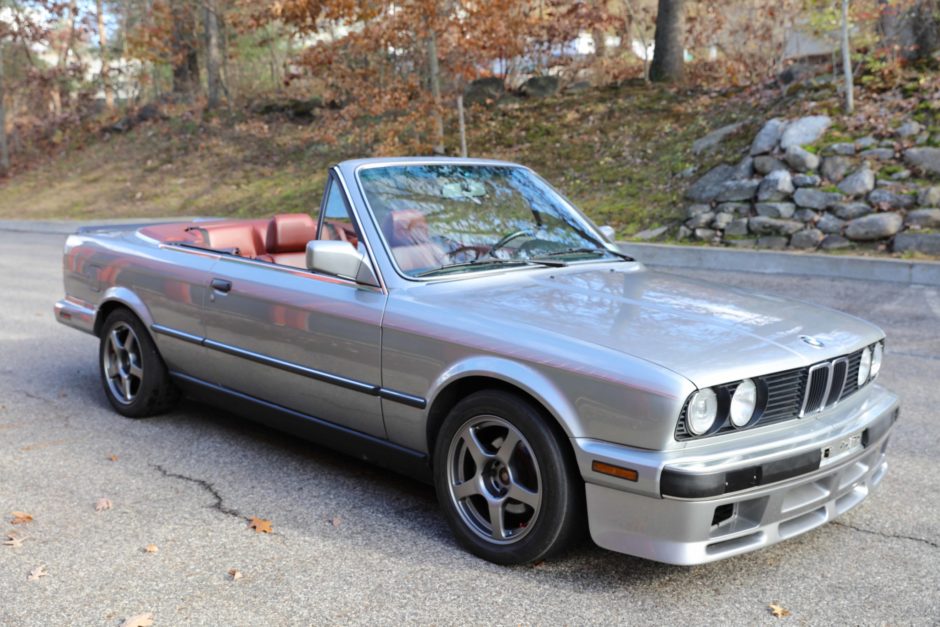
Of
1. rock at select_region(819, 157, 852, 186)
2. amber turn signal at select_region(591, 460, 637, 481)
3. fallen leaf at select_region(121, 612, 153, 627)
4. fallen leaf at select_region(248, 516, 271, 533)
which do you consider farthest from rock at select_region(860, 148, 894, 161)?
fallen leaf at select_region(121, 612, 153, 627)

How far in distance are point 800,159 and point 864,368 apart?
34.2 feet

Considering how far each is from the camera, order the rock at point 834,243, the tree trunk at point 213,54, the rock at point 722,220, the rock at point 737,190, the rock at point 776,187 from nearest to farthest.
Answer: the rock at point 834,243
the rock at point 776,187
the rock at point 722,220
the rock at point 737,190
the tree trunk at point 213,54

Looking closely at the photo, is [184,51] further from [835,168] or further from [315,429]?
[315,429]

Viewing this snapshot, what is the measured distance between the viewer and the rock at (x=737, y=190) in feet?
44.9

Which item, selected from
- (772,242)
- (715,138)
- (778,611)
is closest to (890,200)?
(772,242)

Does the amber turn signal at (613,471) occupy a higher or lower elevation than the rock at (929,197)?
lower

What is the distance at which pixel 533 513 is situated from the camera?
365cm

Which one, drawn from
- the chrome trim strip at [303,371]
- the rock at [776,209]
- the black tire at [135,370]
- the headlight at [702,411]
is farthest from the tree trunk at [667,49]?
the headlight at [702,411]

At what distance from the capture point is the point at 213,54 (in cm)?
2658

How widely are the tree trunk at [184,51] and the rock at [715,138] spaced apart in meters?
18.6

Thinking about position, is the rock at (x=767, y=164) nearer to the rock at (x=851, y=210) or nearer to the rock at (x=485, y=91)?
the rock at (x=851, y=210)

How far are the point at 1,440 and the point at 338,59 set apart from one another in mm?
14018

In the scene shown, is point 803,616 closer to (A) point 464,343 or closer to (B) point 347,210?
(A) point 464,343

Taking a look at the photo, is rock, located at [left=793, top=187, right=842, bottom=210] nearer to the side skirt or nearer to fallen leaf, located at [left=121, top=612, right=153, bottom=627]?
the side skirt
